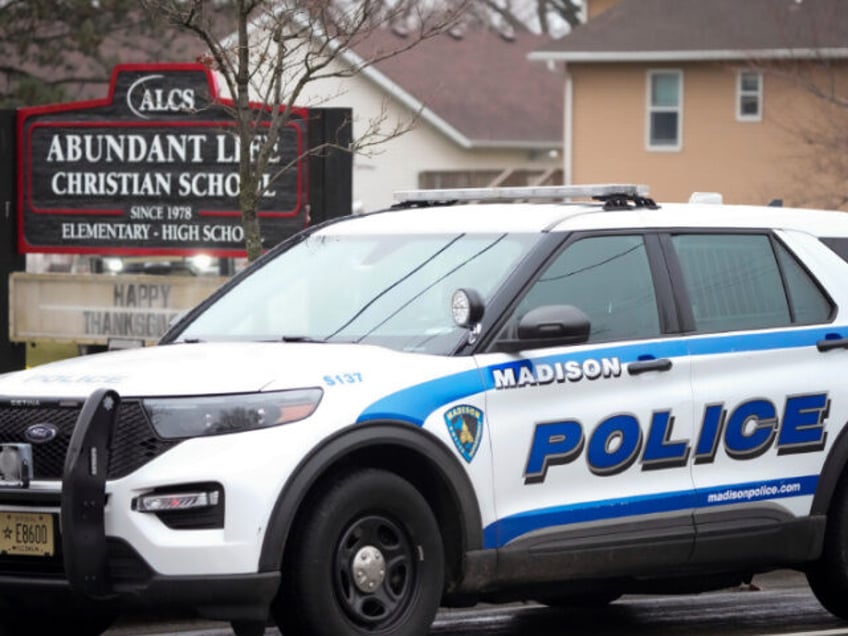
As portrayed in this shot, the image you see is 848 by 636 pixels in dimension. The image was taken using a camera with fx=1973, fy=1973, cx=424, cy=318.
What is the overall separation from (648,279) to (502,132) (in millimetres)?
37768

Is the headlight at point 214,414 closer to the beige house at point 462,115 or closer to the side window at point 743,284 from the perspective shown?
the side window at point 743,284

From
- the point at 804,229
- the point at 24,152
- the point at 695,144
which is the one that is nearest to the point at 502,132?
the point at 695,144

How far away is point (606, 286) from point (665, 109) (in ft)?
101

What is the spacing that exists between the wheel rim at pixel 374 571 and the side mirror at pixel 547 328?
0.86 metres

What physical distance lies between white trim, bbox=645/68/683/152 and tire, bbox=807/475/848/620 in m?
30.2

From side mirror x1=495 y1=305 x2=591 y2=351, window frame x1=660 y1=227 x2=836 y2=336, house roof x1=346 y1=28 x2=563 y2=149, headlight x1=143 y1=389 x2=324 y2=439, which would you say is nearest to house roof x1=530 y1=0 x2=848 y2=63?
house roof x1=346 y1=28 x2=563 y2=149

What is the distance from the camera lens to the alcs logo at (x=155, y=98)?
1467cm

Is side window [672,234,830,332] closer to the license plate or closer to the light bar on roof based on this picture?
the light bar on roof

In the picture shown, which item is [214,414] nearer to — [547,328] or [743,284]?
[547,328]

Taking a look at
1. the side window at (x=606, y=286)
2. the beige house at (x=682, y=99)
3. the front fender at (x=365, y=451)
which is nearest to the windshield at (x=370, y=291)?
the side window at (x=606, y=286)

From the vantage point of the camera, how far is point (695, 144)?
38281 mm

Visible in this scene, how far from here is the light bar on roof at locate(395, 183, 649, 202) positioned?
27.0 ft

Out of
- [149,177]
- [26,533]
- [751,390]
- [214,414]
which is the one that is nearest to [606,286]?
[751,390]

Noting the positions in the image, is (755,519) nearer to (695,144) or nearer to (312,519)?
(312,519)
